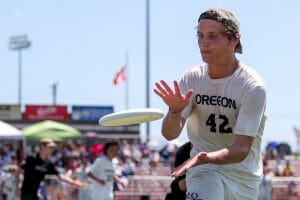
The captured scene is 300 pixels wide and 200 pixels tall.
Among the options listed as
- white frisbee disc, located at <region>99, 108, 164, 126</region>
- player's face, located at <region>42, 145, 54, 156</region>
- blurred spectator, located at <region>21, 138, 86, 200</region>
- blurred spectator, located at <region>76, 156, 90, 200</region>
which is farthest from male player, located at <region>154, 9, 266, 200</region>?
blurred spectator, located at <region>76, 156, 90, 200</region>

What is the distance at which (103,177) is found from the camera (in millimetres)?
13633

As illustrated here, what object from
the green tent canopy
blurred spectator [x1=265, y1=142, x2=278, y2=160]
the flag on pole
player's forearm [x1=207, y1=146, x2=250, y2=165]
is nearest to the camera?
player's forearm [x1=207, y1=146, x2=250, y2=165]

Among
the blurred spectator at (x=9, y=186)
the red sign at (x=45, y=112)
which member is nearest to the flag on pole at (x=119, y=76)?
the red sign at (x=45, y=112)

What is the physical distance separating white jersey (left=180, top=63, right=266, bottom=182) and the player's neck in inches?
1.2

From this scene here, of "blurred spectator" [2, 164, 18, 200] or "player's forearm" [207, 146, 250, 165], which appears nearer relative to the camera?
"player's forearm" [207, 146, 250, 165]

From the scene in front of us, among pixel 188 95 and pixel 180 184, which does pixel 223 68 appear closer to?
pixel 188 95

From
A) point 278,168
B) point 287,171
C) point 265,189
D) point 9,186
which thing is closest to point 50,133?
point 9,186

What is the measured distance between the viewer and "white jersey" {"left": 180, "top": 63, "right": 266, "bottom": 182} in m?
4.80

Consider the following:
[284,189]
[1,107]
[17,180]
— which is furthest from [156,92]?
[1,107]

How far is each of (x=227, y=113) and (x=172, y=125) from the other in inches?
15.0

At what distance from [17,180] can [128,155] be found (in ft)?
34.1

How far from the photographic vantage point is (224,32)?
187 inches

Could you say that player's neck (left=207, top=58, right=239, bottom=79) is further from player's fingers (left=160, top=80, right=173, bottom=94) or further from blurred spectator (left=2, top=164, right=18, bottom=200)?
blurred spectator (left=2, top=164, right=18, bottom=200)

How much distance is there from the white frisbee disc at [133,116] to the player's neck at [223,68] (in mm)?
923
